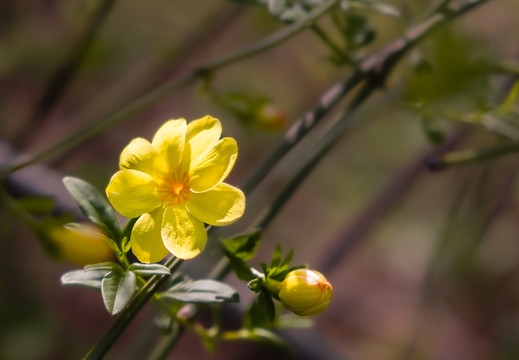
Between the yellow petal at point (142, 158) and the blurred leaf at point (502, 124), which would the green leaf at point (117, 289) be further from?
the blurred leaf at point (502, 124)

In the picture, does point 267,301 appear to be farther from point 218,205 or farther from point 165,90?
point 165,90

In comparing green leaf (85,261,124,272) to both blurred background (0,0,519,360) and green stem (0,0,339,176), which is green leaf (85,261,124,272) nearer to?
green stem (0,0,339,176)

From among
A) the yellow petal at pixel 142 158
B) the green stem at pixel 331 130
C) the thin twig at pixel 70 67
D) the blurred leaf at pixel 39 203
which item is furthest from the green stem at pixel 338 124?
the thin twig at pixel 70 67

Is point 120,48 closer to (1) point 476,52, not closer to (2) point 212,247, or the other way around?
(2) point 212,247

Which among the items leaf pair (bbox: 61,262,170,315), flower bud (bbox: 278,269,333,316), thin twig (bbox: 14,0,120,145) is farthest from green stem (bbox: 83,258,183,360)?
thin twig (bbox: 14,0,120,145)

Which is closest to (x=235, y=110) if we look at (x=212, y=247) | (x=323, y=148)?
(x=323, y=148)

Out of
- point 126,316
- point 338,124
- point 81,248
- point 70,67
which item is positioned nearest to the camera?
point 126,316

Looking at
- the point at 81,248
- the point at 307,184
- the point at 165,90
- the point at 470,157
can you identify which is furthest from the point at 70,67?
the point at 307,184
